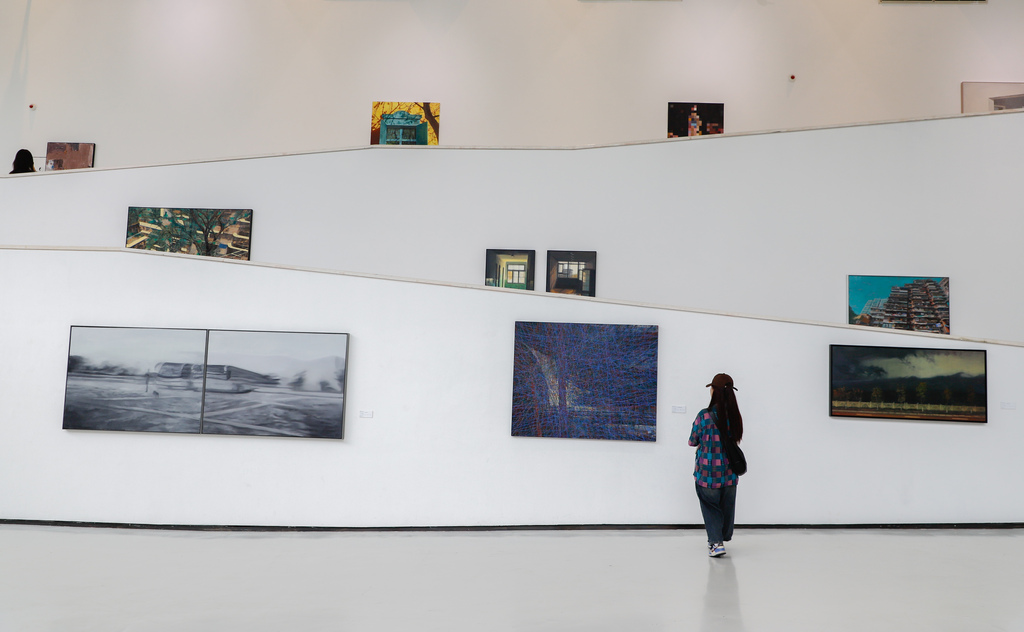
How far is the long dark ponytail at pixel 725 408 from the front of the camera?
22.7ft

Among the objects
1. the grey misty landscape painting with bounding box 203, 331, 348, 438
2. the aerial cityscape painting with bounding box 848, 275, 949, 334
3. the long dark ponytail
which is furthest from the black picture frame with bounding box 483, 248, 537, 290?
the aerial cityscape painting with bounding box 848, 275, 949, 334

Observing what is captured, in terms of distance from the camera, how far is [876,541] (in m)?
7.49

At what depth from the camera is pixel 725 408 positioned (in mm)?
6977

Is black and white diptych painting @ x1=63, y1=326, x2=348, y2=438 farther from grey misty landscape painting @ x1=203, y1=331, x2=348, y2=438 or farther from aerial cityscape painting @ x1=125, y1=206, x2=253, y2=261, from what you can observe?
aerial cityscape painting @ x1=125, y1=206, x2=253, y2=261

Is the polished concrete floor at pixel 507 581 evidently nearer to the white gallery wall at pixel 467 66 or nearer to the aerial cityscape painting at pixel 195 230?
the aerial cityscape painting at pixel 195 230

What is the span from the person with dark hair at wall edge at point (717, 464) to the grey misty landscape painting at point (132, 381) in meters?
5.73

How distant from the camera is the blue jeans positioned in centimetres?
689

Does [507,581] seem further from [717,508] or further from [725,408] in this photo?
[725,408]

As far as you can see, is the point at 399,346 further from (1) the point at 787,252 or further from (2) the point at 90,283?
(1) the point at 787,252

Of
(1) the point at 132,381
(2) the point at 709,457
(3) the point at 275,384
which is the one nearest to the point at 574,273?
(2) the point at 709,457

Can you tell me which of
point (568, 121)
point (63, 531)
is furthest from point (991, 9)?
point (63, 531)

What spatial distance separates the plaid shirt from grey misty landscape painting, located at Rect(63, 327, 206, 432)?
5.69 metres

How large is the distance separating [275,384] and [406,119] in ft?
23.3

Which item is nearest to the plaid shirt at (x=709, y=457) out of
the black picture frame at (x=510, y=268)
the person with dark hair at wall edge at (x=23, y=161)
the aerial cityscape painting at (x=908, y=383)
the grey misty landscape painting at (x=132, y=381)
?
the aerial cityscape painting at (x=908, y=383)
